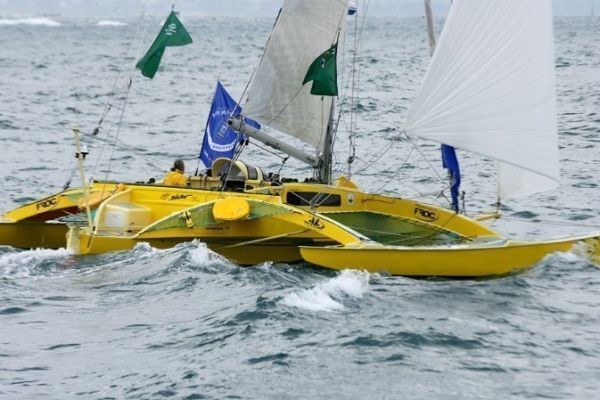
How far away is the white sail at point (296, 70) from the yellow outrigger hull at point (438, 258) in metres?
4.27

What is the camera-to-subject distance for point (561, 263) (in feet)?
56.4

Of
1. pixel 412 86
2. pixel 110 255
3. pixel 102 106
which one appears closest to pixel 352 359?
pixel 110 255

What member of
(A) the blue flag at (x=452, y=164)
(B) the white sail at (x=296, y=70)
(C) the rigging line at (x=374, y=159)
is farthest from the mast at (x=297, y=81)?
(A) the blue flag at (x=452, y=164)

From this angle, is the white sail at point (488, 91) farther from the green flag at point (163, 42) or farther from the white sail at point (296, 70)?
the green flag at point (163, 42)

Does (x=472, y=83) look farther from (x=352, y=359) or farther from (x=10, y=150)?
(x=10, y=150)

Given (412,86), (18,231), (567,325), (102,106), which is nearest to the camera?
(567,325)

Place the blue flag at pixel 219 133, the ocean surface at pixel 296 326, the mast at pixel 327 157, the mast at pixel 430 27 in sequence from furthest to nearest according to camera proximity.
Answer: the blue flag at pixel 219 133
the mast at pixel 327 157
the mast at pixel 430 27
the ocean surface at pixel 296 326

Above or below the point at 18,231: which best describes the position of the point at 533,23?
above

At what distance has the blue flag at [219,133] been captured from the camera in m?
23.6

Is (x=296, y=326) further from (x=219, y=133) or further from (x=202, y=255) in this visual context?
(x=219, y=133)

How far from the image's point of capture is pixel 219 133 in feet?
78.0

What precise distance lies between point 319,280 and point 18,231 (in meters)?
5.81

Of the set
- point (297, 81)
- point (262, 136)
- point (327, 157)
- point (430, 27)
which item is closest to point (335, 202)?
point (327, 157)

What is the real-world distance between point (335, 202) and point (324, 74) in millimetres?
2054
